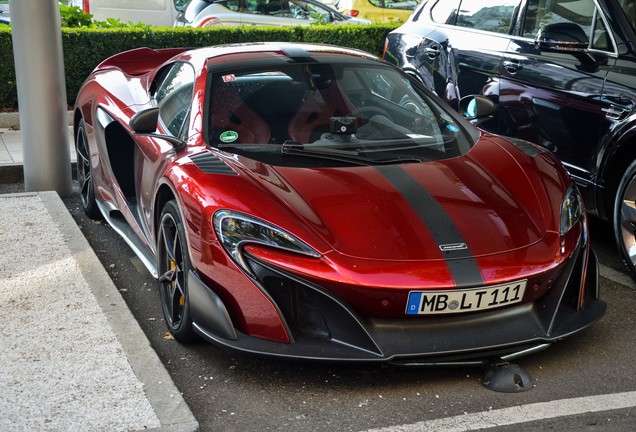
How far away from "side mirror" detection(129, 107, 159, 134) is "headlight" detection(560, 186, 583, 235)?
2.20 m

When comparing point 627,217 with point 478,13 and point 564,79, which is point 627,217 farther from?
point 478,13

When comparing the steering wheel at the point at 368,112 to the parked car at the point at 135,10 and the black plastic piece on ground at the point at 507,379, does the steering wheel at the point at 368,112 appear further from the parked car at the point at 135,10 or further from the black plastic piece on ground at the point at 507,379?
the parked car at the point at 135,10

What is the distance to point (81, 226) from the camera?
683 centimetres

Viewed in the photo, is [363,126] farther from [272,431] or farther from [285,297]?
[272,431]

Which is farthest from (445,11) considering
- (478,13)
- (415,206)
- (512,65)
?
(415,206)

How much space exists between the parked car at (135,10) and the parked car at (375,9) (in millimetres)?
2958

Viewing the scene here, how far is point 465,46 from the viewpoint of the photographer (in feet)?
23.6

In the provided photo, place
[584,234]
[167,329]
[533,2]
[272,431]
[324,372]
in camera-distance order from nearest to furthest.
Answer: [272,431] < [324,372] < [584,234] < [167,329] < [533,2]

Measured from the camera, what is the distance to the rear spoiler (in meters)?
6.74

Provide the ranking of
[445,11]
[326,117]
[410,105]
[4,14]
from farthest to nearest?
[4,14] < [445,11] < [410,105] < [326,117]

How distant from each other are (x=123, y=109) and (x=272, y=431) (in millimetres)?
2946

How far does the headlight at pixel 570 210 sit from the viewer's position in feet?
14.8

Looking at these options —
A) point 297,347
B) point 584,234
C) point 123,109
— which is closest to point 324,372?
point 297,347

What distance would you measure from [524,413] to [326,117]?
1.93 m
